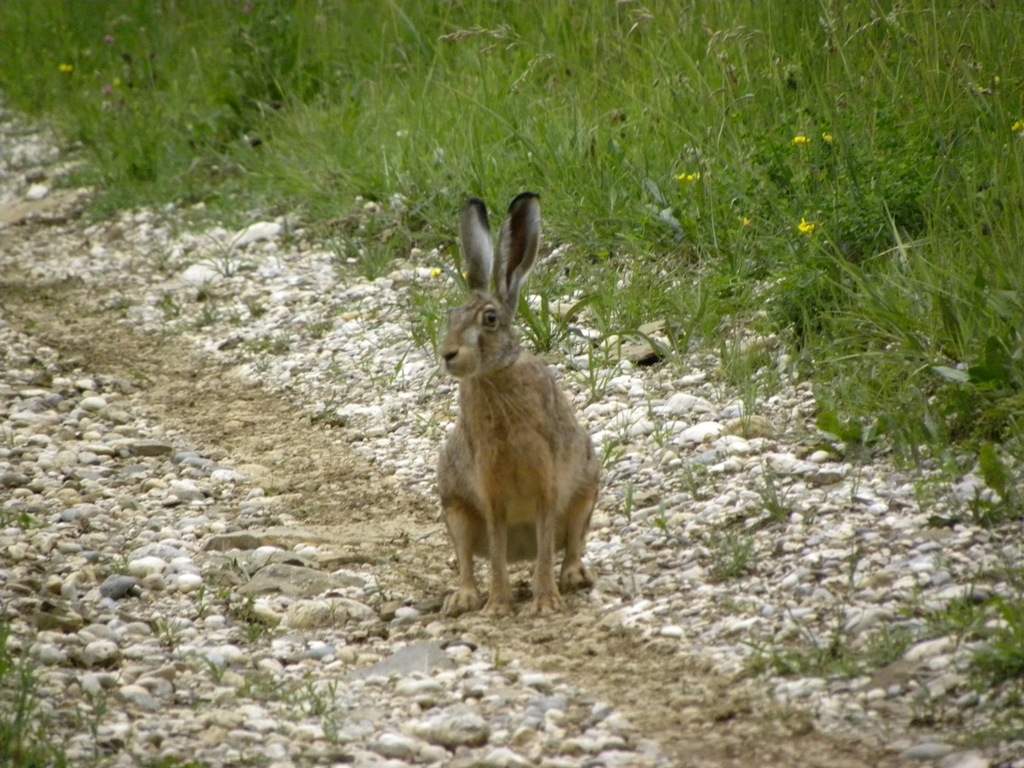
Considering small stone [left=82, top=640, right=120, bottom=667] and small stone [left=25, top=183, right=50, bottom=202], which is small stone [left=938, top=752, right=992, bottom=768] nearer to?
small stone [left=82, top=640, right=120, bottom=667]

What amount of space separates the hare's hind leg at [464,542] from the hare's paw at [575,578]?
0.31 meters

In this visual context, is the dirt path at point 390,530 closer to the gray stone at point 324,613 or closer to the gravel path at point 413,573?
the gravel path at point 413,573

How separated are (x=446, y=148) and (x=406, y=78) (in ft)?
5.72

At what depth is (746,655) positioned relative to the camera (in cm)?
398

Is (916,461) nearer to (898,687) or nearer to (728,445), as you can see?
(728,445)

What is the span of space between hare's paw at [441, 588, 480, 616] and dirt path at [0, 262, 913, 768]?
71 millimetres

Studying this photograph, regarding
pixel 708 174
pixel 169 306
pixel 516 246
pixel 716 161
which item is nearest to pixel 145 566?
pixel 516 246

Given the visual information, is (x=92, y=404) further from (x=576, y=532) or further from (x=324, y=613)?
(x=576, y=532)

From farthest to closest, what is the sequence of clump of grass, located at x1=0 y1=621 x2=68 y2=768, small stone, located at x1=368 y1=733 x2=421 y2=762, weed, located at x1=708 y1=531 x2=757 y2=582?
weed, located at x1=708 y1=531 x2=757 y2=582, small stone, located at x1=368 y1=733 x2=421 y2=762, clump of grass, located at x1=0 y1=621 x2=68 y2=768

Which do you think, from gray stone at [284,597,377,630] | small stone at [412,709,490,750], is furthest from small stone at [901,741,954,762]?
gray stone at [284,597,377,630]

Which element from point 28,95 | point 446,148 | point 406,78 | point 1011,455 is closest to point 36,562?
point 1011,455

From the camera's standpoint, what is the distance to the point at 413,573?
17.0ft

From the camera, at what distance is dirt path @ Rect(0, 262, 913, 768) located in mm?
3553

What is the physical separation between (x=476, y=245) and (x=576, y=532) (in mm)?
1121
